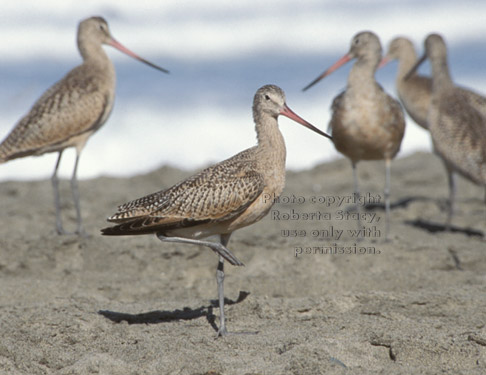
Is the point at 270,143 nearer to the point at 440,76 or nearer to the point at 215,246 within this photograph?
the point at 215,246

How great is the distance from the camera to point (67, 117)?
A: 25.9 feet

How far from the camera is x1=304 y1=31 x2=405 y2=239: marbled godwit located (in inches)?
309

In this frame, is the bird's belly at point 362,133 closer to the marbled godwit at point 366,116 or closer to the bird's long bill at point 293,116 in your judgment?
the marbled godwit at point 366,116

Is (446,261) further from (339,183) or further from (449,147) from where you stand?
(339,183)

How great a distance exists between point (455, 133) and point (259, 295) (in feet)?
12.5

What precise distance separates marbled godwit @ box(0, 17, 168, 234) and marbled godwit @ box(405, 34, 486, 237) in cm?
334

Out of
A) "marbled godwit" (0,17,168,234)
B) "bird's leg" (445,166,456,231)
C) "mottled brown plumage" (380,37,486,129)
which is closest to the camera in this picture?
"marbled godwit" (0,17,168,234)

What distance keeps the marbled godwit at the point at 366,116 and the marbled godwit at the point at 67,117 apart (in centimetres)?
209

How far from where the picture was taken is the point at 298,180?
11445mm

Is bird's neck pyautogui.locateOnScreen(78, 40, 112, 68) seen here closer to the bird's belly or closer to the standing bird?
the bird's belly

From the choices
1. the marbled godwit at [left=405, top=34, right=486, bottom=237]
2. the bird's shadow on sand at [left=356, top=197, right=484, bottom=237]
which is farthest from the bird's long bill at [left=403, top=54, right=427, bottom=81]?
the bird's shadow on sand at [left=356, top=197, right=484, bottom=237]

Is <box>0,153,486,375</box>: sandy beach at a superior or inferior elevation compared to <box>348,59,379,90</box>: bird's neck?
inferior

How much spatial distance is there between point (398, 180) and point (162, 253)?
5820 mm

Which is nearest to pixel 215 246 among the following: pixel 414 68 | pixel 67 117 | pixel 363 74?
pixel 67 117
